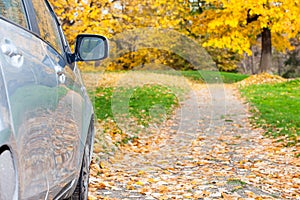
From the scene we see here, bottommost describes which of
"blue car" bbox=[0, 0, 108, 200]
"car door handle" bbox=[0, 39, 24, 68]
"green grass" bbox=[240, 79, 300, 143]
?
"green grass" bbox=[240, 79, 300, 143]

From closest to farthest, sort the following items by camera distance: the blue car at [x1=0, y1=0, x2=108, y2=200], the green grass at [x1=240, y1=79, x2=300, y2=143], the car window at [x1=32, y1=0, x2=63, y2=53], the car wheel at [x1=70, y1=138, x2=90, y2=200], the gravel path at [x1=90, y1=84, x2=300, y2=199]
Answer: the blue car at [x1=0, y1=0, x2=108, y2=200] < the car window at [x1=32, y1=0, x2=63, y2=53] < the car wheel at [x1=70, y1=138, x2=90, y2=200] < the gravel path at [x1=90, y1=84, x2=300, y2=199] < the green grass at [x1=240, y1=79, x2=300, y2=143]

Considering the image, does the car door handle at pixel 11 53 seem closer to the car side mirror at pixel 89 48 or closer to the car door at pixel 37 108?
the car door at pixel 37 108

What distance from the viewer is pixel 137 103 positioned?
45.2 ft

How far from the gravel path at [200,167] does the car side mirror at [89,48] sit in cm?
164

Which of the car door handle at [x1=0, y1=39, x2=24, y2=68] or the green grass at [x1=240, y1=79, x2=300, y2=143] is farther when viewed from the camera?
the green grass at [x1=240, y1=79, x2=300, y2=143]

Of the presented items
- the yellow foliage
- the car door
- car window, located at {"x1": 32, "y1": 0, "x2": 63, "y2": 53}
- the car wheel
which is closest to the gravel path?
the car wheel

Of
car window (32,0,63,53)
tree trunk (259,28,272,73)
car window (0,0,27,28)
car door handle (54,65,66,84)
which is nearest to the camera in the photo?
car window (0,0,27,28)

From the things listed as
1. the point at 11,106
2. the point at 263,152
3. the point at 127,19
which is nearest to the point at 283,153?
the point at 263,152

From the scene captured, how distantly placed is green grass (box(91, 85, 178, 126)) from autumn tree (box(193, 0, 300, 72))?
5.50 meters

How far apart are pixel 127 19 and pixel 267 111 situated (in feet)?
15.3

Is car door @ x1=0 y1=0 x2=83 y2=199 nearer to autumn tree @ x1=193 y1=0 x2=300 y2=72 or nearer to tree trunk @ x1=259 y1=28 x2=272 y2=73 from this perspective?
autumn tree @ x1=193 y1=0 x2=300 y2=72

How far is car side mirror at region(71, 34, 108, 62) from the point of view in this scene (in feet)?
12.8

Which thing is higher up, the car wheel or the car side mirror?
the car side mirror

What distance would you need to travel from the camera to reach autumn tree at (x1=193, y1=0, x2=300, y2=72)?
20.7m
